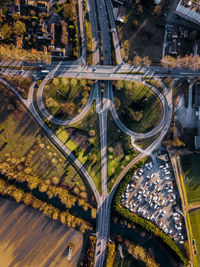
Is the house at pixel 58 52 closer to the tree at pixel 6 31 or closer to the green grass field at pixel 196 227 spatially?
the tree at pixel 6 31

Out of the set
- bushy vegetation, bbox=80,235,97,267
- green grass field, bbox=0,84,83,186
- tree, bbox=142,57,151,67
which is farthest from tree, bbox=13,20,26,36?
bushy vegetation, bbox=80,235,97,267

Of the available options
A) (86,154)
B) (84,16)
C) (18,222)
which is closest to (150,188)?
(86,154)

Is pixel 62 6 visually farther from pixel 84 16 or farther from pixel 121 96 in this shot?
pixel 121 96

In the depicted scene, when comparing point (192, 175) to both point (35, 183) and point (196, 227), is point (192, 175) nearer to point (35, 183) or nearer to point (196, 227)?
point (196, 227)

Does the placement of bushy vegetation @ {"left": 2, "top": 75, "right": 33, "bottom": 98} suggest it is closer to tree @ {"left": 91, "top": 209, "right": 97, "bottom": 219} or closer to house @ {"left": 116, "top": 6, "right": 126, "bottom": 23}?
house @ {"left": 116, "top": 6, "right": 126, "bottom": 23}

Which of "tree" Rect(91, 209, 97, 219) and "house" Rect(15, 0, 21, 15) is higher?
"house" Rect(15, 0, 21, 15)

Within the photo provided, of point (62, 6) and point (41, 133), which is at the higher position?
point (62, 6)
